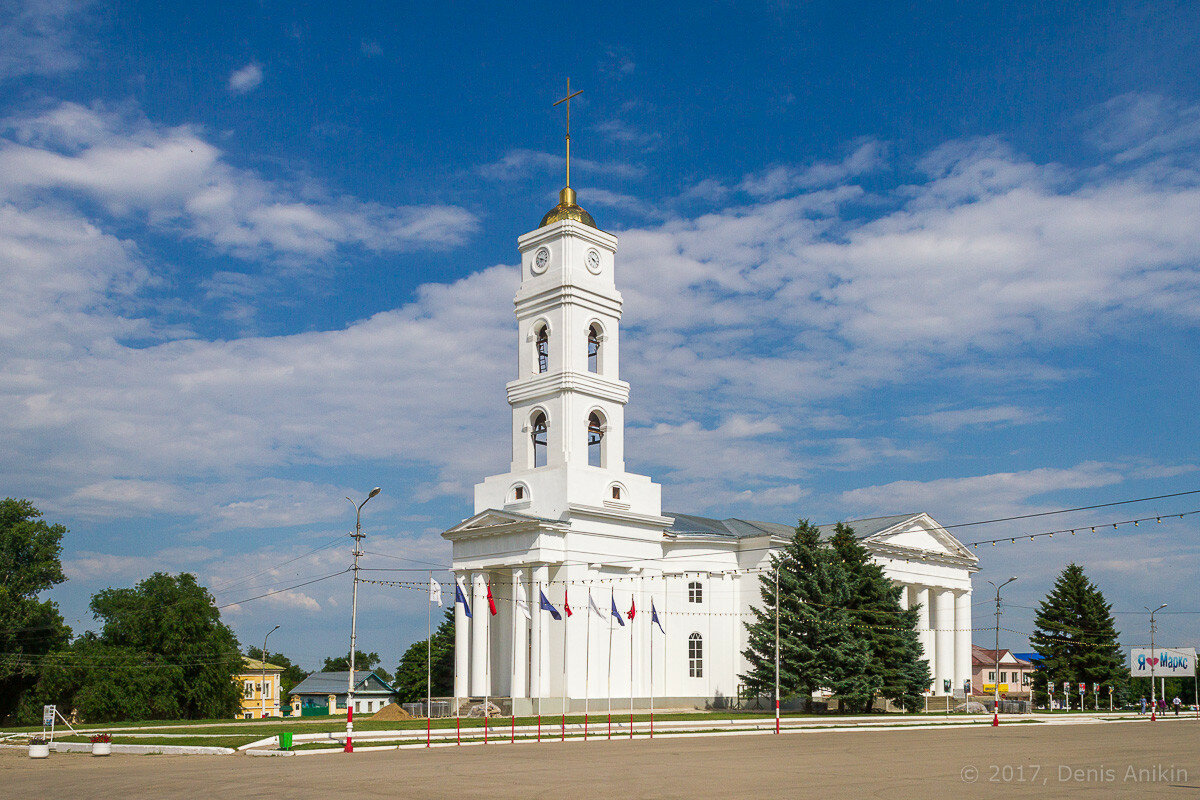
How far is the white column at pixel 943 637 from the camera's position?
68562mm

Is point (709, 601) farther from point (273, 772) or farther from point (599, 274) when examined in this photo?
point (273, 772)

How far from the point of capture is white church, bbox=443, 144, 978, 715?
52.9m

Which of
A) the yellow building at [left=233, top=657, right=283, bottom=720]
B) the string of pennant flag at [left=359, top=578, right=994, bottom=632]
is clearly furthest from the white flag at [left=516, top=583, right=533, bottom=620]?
the yellow building at [left=233, top=657, right=283, bottom=720]

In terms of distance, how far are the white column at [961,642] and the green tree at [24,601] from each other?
53807mm

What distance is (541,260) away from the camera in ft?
194

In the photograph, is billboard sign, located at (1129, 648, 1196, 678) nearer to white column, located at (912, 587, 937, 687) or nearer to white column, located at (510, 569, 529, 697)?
white column, located at (912, 587, 937, 687)

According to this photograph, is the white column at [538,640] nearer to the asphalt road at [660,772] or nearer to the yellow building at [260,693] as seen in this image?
the asphalt road at [660,772]

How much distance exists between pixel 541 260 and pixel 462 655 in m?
21.0

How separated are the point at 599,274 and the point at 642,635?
19.1 metres

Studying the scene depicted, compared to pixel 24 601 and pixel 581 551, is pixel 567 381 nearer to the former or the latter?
pixel 581 551

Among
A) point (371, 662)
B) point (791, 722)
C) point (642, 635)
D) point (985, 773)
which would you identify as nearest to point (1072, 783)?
point (985, 773)

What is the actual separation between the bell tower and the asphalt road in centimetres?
2311

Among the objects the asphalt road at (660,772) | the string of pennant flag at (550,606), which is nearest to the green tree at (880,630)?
the string of pennant flag at (550,606)

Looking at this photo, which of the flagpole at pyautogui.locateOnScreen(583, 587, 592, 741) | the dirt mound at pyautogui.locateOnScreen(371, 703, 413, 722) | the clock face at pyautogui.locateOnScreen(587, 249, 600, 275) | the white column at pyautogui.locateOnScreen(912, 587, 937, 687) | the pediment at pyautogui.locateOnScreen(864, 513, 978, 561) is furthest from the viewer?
the white column at pyautogui.locateOnScreen(912, 587, 937, 687)
